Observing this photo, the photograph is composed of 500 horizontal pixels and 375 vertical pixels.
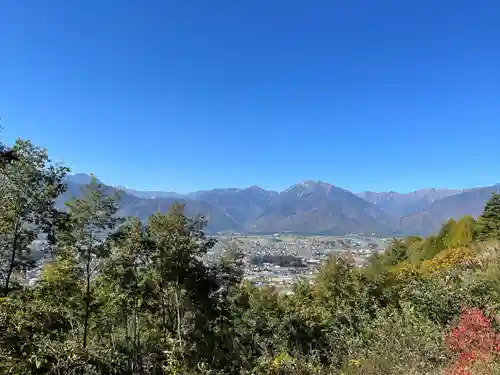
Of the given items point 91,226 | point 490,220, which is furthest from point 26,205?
point 490,220

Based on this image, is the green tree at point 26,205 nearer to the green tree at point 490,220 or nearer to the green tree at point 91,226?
the green tree at point 91,226

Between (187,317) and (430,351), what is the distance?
14171mm

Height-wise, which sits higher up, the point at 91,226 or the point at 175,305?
the point at 91,226

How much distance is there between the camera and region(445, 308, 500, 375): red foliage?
4.71 m

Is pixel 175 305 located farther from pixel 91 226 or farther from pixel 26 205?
pixel 26 205

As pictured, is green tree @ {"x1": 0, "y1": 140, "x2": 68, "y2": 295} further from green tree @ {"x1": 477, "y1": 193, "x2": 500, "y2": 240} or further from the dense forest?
green tree @ {"x1": 477, "y1": 193, "x2": 500, "y2": 240}

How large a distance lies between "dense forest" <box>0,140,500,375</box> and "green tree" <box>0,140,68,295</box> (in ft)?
0.10

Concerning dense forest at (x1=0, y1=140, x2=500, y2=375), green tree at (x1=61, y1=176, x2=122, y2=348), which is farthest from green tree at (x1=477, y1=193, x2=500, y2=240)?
green tree at (x1=61, y1=176, x2=122, y2=348)

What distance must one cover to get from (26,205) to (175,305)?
903 cm

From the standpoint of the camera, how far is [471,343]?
5277mm

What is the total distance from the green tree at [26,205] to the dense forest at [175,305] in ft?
0.10

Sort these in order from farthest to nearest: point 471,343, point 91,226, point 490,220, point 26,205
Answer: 1. point 490,220
2. point 91,226
3. point 26,205
4. point 471,343

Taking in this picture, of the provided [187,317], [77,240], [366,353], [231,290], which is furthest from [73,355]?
[231,290]

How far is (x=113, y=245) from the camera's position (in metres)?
14.0
